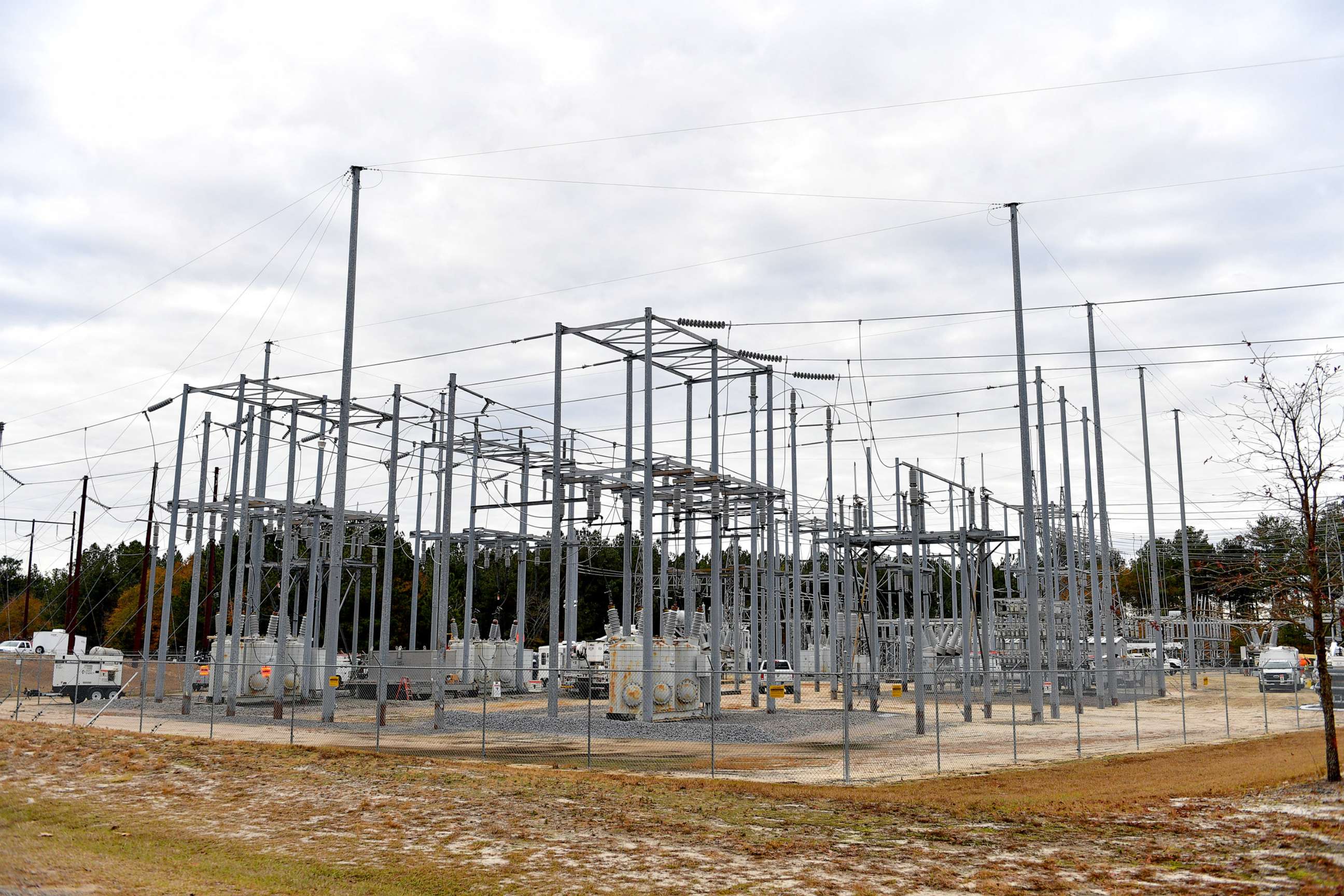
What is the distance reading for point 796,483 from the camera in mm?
38844

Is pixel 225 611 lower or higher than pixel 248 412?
lower

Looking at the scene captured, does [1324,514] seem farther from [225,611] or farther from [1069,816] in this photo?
[225,611]

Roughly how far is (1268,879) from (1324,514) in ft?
34.3

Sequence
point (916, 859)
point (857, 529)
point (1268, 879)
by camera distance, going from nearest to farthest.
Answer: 1. point (1268, 879)
2. point (916, 859)
3. point (857, 529)

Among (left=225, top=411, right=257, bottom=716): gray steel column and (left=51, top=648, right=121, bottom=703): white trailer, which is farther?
(left=51, top=648, right=121, bottom=703): white trailer

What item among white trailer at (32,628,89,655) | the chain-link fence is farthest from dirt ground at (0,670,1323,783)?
white trailer at (32,628,89,655)

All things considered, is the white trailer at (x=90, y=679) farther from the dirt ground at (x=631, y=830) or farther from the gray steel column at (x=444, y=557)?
the dirt ground at (x=631, y=830)

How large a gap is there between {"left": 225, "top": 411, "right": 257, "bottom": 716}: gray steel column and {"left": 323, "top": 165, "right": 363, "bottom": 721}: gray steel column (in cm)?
274

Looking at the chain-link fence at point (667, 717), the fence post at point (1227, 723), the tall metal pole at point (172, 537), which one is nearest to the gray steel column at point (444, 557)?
the chain-link fence at point (667, 717)

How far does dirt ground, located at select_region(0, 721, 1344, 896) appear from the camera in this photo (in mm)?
9523

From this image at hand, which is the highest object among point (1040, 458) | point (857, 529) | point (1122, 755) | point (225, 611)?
point (1040, 458)

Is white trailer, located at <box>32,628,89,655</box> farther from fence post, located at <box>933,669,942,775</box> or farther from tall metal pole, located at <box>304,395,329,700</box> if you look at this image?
fence post, located at <box>933,669,942,775</box>

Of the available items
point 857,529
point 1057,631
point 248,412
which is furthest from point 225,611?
point 1057,631

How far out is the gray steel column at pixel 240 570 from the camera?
29031 mm
